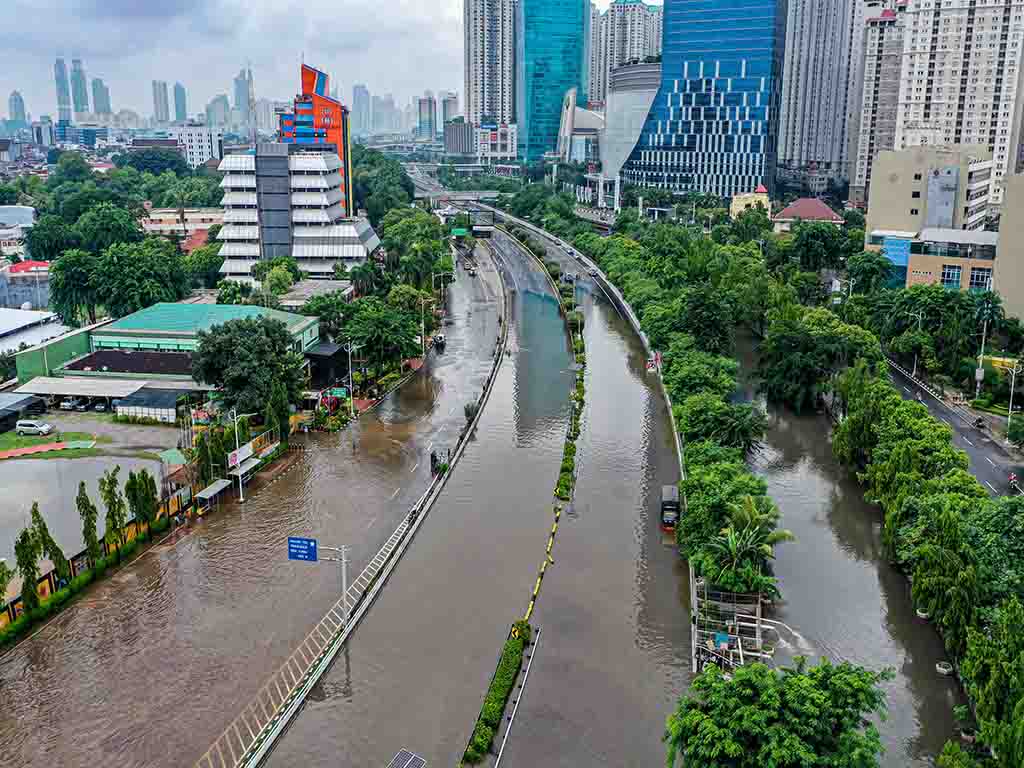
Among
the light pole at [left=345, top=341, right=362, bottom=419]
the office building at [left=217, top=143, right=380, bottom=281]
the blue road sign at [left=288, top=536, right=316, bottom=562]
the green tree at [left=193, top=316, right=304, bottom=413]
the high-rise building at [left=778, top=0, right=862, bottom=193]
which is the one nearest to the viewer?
the blue road sign at [left=288, top=536, right=316, bottom=562]

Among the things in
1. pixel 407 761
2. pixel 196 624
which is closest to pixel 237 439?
pixel 196 624

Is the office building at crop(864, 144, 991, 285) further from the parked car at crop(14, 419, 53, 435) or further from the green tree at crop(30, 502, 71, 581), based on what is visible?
the green tree at crop(30, 502, 71, 581)

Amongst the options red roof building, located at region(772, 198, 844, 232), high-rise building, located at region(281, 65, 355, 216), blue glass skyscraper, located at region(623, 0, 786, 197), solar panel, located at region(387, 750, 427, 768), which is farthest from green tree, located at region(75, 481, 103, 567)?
blue glass skyscraper, located at region(623, 0, 786, 197)

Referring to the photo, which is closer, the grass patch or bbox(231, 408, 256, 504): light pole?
bbox(231, 408, 256, 504): light pole

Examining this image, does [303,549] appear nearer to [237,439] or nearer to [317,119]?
[237,439]

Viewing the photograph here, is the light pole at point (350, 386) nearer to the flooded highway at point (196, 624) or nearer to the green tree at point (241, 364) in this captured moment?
the flooded highway at point (196, 624)

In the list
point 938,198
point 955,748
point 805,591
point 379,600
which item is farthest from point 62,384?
point 938,198
